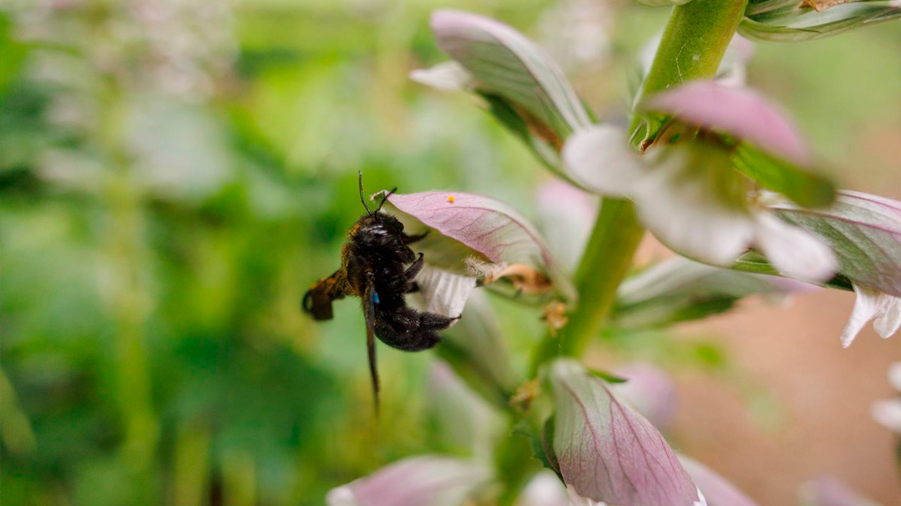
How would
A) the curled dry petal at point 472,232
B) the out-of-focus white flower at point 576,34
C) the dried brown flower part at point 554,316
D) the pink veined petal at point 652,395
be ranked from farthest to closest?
the out-of-focus white flower at point 576,34, the pink veined petal at point 652,395, the dried brown flower part at point 554,316, the curled dry petal at point 472,232

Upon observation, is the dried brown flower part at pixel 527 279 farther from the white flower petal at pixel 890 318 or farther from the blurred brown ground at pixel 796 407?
the blurred brown ground at pixel 796 407

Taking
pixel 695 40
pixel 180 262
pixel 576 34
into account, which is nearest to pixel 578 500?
pixel 695 40

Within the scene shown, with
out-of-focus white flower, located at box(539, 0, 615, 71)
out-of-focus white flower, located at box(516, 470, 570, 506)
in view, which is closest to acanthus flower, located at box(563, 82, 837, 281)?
out-of-focus white flower, located at box(516, 470, 570, 506)

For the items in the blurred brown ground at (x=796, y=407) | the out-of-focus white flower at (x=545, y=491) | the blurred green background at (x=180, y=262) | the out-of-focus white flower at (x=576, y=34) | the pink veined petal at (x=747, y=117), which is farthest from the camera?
the out-of-focus white flower at (x=576, y=34)

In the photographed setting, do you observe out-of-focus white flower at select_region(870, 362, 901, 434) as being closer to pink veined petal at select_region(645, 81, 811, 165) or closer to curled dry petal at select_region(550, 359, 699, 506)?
curled dry petal at select_region(550, 359, 699, 506)

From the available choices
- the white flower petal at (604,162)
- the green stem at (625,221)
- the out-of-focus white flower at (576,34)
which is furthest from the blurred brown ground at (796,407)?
the white flower petal at (604,162)

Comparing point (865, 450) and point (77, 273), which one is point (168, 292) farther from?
point (865, 450)

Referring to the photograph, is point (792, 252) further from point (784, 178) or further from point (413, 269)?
point (413, 269)
